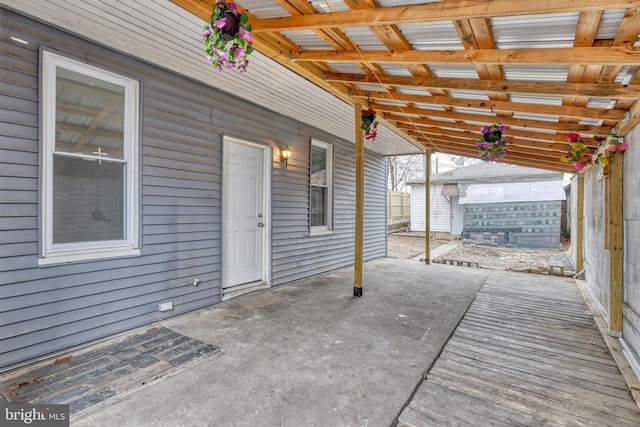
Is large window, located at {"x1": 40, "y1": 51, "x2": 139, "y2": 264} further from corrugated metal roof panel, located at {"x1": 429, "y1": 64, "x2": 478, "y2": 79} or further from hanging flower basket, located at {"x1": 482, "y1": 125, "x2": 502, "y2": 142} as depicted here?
Result: hanging flower basket, located at {"x1": 482, "y1": 125, "x2": 502, "y2": 142}

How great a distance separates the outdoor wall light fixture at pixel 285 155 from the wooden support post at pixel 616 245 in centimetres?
404

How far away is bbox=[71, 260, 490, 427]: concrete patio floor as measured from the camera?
1897 millimetres

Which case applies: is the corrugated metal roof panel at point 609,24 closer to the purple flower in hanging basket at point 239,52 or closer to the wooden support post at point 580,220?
the purple flower in hanging basket at point 239,52

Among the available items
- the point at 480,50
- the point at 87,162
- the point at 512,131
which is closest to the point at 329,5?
the point at 480,50

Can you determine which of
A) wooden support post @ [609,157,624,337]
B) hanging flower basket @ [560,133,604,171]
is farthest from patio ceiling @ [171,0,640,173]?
wooden support post @ [609,157,624,337]

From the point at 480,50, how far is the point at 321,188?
4103 millimetres

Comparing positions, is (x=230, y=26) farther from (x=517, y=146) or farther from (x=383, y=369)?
(x=517, y=146)

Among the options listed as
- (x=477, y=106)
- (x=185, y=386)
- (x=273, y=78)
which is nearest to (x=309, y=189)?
(x=273, y=78)

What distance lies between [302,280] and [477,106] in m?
3.78

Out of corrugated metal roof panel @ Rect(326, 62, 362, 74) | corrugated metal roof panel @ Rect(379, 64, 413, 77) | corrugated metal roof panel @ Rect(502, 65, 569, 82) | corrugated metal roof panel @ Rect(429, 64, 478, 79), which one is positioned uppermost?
corrugated metal roof panel @ Rect(326, 62, 362, 74)

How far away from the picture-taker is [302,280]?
5512mm

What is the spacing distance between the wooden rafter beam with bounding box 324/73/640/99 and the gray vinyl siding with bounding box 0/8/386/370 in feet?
5.47

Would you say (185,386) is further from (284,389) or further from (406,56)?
(406,56)

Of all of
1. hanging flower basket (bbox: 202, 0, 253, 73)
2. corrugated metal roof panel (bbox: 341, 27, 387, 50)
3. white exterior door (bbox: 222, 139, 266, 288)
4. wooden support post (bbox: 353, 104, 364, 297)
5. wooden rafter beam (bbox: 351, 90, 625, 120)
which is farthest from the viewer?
wooden support post (bbox: 353, 104, 364, 297)
